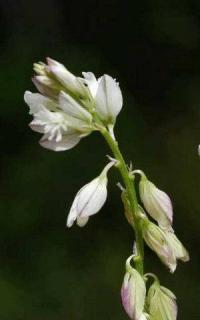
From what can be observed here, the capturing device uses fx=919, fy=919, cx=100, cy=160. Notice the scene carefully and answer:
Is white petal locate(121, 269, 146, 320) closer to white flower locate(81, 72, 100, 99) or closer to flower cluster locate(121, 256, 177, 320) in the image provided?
flower cluster locate(121, 256, 177, 320)

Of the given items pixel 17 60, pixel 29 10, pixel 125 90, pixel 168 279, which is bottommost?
pixel 168 279

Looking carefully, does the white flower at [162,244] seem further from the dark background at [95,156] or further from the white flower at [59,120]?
the dark background at [95,156]

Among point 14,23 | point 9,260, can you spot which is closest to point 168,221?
point 9,260

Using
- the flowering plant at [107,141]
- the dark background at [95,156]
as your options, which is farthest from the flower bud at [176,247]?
the dark background at [95,156]

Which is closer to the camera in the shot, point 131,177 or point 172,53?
point 131,177

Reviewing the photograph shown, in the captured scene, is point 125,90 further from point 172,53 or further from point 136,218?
point 136,218

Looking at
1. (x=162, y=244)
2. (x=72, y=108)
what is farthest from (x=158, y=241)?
(x=72, y=108)
